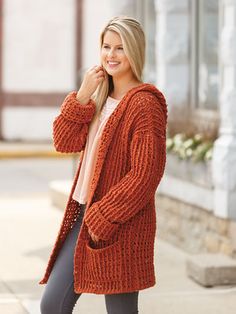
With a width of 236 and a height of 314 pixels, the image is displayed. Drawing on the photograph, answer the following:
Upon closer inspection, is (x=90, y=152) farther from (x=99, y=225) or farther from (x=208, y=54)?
(x=208, y=54)

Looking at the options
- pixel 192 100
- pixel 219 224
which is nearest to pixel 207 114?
pixel 192 100

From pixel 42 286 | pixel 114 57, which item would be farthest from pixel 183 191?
pixel 114 57

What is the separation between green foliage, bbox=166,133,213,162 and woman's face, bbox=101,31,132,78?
13.2 ft

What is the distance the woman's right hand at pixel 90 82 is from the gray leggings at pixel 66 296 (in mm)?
624

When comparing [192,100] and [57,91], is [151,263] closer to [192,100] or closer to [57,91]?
[192,100]

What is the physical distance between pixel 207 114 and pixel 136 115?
16.3 feet

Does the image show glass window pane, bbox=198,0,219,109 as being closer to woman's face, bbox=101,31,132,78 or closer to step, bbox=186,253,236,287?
step, bbox=186,253,236,287

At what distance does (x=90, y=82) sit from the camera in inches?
178

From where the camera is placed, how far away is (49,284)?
440cm

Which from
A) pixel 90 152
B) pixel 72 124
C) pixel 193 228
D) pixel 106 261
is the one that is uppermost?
pixel 72 124

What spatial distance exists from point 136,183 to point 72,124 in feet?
1.47

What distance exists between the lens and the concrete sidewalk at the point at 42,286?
6758mm

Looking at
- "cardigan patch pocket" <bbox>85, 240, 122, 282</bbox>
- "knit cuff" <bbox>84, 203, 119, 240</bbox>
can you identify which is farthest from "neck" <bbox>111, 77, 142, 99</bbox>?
"cardigan patch pocket" <bbox>85, 240, 122, 282</bbox>

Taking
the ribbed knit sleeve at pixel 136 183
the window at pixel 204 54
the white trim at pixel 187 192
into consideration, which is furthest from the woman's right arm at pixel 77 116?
the window at pixel 204 54
